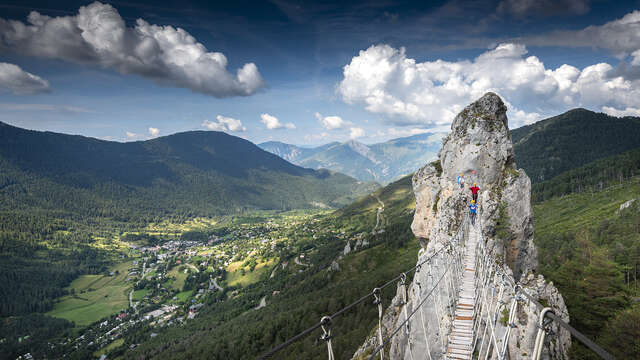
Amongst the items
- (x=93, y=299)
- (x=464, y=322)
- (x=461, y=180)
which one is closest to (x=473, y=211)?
(x=461, y=180)

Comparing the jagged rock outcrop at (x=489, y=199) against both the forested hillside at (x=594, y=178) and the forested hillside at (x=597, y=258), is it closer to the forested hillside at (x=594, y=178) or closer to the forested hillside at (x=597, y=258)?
the forested hillside at (x=597, y=258)

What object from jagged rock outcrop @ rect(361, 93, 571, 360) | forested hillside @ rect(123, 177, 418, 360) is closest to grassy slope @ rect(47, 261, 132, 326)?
forested hillside @ rect(123, 177, 418, 360)

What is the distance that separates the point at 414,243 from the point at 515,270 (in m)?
93.9

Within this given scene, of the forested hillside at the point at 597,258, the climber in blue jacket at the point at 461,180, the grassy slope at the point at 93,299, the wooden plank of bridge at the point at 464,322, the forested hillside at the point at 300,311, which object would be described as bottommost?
the grassy slope at the point at 93,299

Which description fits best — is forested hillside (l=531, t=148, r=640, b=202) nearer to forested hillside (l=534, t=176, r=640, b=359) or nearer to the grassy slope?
forested hillside (l=534, t=176, r=640, b=359)

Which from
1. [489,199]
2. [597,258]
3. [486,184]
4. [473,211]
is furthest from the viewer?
[597,258]

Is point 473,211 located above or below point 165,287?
above

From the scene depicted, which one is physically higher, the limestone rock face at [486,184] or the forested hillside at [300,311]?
the limestone rock face at [486,184]

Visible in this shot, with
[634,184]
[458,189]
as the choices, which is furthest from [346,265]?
[634,184]

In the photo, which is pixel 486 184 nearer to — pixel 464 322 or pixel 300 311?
pixel 464 322

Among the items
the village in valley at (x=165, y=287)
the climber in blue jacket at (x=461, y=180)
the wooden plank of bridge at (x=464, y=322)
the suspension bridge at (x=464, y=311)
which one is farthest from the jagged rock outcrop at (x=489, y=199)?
the village in valley at (x=165, y=287)

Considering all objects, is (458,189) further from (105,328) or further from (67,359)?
(105,328)

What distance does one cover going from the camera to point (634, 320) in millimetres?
23000

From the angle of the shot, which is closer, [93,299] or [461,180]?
[461,180]
